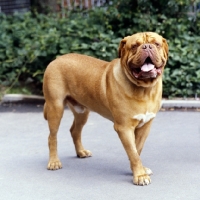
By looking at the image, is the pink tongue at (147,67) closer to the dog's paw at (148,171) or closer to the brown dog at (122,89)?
the brown dog at (122,89)

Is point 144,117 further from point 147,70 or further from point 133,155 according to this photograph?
point 147,70

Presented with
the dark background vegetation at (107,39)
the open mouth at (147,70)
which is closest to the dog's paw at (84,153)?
the open mouth at (147,70)

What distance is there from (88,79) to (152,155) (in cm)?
126

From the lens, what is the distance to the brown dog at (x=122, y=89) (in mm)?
4797

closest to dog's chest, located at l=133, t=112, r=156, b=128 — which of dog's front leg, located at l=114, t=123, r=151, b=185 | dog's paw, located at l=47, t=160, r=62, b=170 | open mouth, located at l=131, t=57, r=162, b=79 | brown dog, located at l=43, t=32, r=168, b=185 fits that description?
brown dog, located at l=43, t=32, r=168, b=185

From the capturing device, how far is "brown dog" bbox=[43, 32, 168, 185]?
15.7 ft

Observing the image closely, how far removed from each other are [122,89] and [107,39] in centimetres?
424

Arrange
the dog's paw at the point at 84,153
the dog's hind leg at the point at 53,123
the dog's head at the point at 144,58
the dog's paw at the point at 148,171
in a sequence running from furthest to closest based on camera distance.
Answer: the dog's paw at the point at 84,153
the dog's hind leg at the point at 53,123
the dog's paw at the point at 148,171
the dog's head at the point at 144,58

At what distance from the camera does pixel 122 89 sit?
5.01m

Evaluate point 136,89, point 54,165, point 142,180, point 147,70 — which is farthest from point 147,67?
point 54,165

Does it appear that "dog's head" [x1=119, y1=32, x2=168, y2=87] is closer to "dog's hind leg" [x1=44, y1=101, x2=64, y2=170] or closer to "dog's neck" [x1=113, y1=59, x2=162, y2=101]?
"dog's neck" [x1=113, y1=59, x2=162, y2=101]

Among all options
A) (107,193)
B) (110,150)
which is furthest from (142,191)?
(110,150)

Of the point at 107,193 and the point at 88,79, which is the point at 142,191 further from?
the point at 88,79

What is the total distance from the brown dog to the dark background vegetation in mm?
3363
